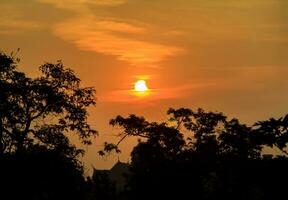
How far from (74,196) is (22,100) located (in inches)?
302

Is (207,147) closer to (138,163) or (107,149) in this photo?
(107,149)

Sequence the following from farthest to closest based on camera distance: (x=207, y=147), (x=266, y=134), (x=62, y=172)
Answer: (x=207, y=147) < (x=62, y=172) < (x=266, y=134)

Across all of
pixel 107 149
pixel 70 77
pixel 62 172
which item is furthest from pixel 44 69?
pixel 107 149

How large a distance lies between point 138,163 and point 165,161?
241cm

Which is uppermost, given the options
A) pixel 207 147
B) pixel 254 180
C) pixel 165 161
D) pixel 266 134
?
pixel 207 147

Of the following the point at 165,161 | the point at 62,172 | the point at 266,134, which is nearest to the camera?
the point at 266,134

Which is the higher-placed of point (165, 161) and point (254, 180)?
point (165, 161)

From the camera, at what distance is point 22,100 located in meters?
37.3

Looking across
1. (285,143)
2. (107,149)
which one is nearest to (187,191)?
(285,143)

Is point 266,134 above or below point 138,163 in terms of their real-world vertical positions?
below

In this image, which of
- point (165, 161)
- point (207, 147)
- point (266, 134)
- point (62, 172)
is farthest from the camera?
point (207, 147)

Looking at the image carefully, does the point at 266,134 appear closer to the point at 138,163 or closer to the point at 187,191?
the point at 187,191

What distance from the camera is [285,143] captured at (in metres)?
20.2

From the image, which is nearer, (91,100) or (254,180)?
(254,180)
